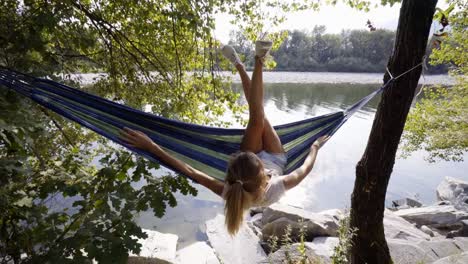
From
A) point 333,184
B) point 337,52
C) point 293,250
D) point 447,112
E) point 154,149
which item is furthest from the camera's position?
point 337,52

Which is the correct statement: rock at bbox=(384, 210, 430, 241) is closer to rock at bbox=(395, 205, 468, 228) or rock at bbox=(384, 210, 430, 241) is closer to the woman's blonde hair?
rock at bbox=(395, 205, 468, 228)

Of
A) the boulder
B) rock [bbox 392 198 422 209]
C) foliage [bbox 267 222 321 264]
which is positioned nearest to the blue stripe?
foliage [bbox 267 222 321 264]

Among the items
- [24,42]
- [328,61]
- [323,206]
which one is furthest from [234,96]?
[328,61]

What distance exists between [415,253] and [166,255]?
8.14 ft

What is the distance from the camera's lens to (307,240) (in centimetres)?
417

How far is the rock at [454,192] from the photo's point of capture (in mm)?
6197

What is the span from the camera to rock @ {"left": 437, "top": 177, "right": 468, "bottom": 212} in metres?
6.20

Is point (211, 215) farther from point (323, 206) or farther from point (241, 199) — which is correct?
point (241, 199)

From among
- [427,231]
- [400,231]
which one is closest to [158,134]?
[400,231]

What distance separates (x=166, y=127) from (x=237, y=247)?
102 inches

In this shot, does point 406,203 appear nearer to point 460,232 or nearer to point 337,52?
point 460,232

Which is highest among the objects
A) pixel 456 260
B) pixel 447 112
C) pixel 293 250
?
pixel 447 112

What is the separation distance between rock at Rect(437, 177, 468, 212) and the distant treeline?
2834 centimetres

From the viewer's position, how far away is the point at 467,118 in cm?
611
